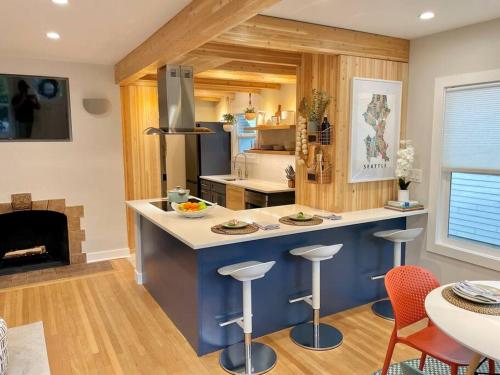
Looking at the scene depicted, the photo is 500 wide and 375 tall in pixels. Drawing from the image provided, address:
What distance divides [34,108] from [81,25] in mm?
1972

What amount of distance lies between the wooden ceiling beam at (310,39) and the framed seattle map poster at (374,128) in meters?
0.28

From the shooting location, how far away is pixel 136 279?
442cm

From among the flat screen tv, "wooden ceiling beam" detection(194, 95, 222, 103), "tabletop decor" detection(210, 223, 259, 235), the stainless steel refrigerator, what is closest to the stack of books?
"tabletop decor" detection(210, 223, 259, 235)

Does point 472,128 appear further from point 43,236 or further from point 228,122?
point 43,236

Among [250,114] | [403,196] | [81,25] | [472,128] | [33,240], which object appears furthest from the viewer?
[250,114]

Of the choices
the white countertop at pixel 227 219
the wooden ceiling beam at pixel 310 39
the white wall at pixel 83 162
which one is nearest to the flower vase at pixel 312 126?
the wooden ceiling beam at pixel 310 39

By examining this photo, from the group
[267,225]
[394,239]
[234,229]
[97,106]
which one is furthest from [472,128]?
[97,106]

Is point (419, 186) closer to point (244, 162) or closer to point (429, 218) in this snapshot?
point (429, 218)

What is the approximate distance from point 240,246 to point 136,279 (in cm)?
199

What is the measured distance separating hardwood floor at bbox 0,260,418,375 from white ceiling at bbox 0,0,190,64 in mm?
2420

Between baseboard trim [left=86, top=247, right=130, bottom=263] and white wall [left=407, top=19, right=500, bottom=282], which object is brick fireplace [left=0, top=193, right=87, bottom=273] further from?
white wall [left=407, top=19, right=500, bottom=282]

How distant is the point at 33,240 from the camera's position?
521cm

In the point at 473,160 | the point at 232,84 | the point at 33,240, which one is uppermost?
the point at 232,84

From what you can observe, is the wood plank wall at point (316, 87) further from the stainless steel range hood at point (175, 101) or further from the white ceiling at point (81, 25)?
the white ceiling at point (81, 25)
